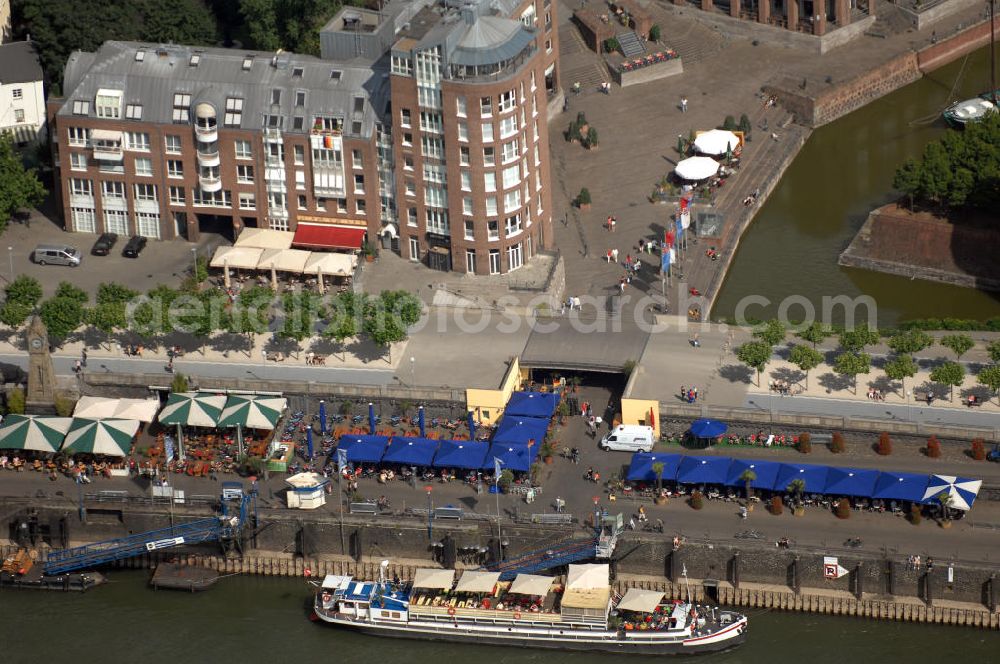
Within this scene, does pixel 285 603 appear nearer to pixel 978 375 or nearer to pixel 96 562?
pixel 96 562

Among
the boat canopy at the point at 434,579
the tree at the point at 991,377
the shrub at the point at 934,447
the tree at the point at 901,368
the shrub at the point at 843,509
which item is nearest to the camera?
the boat canopy at the point at 434,579

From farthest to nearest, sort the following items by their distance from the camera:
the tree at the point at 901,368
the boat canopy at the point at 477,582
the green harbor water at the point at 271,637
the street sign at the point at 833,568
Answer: the tree at the point at 901,368 → the boat canopy at the point at 477,582 → the street sign at the point at 833,568 → the green harbor water at the point at 271,637

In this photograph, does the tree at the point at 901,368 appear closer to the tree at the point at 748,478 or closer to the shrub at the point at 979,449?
the shrub at the point at 979,449

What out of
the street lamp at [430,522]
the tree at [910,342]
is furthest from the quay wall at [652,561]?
the tree at [910,342]

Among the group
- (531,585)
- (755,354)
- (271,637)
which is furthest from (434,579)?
→ (755,354)

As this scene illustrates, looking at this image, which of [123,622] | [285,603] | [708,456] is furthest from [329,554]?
[708,456]

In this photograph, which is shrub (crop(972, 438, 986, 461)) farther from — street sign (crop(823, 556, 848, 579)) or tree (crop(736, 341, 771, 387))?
tree (crop(736, 341, 771, 387))
